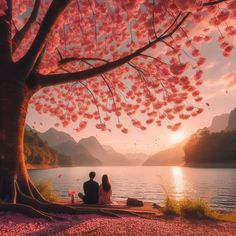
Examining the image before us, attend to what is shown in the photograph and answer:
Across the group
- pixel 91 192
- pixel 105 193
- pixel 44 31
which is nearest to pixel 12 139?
pixel 44 31

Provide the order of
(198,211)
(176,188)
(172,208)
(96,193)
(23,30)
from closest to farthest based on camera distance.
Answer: (198,211), (172,208), (23,30), (96,193), (176,188)

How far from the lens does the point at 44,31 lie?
10320mm

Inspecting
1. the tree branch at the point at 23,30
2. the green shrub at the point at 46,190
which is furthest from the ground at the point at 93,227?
the tree branch at the point at 23,30

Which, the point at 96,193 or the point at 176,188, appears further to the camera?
the point at 176,188

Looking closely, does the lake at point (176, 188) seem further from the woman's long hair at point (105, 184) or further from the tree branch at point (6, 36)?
the tree branch at point (6, 36)

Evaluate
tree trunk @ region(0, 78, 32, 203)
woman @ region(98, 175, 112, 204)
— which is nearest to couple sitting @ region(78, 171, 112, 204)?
woman @ region(98, 175, 112, 204)

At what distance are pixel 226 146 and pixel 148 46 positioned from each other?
151m

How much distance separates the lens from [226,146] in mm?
150250

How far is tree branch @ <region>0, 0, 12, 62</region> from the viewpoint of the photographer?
441 inches

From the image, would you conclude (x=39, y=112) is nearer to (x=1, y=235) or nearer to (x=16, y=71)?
(x=16, y=71)

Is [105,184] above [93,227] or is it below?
above

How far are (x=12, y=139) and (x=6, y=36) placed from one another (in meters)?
4.50

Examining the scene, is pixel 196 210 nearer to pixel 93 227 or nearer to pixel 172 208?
pixel 172 208

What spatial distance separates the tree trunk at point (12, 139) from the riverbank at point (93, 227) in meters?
Result: 1.50
